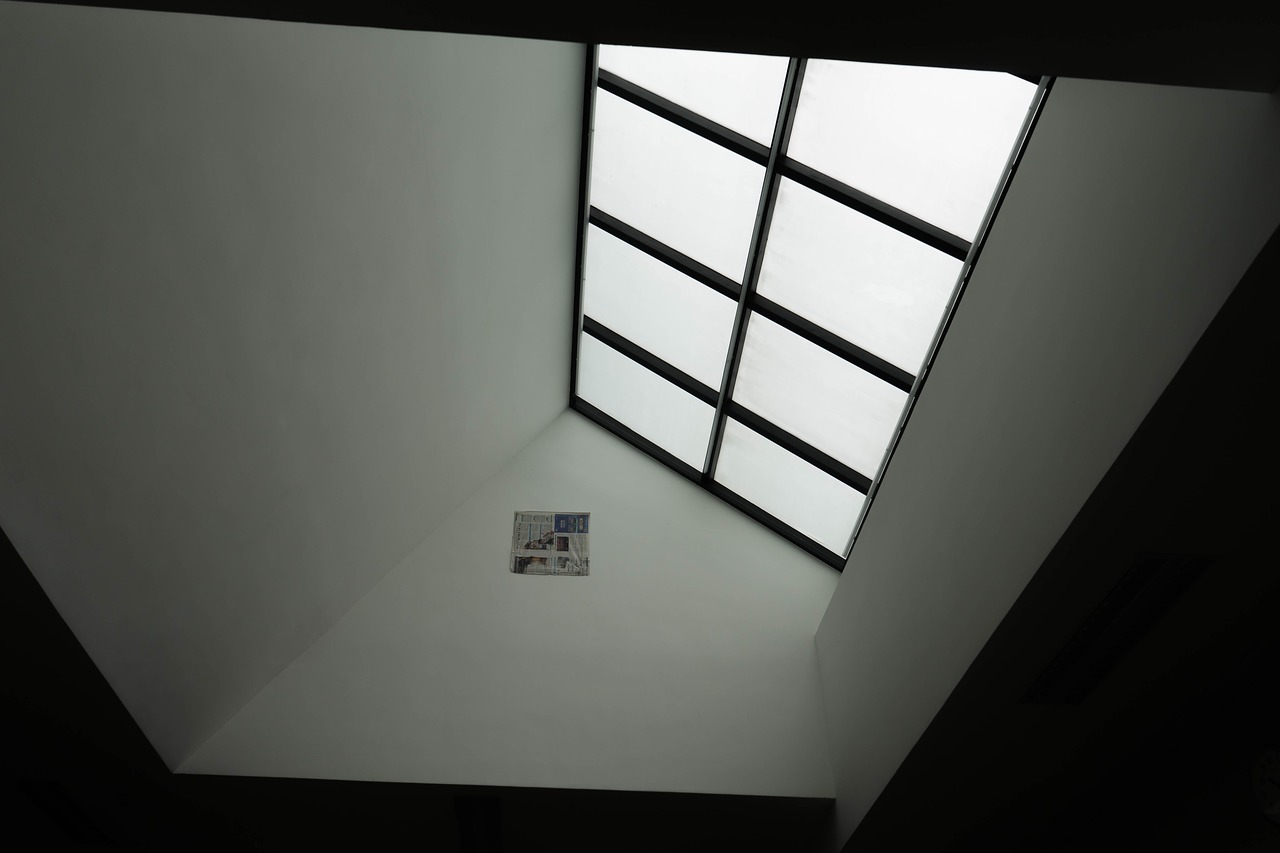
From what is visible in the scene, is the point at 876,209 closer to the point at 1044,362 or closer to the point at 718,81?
the point at 718,81

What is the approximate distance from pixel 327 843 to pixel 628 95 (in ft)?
22.2

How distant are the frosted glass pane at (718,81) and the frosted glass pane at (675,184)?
223mm

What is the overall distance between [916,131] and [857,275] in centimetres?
112

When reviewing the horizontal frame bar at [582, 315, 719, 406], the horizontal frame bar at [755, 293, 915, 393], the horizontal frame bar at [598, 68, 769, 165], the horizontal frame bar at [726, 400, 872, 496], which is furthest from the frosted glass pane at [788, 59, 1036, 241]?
the horizontal frame bar at [582, 315, 719, 406]

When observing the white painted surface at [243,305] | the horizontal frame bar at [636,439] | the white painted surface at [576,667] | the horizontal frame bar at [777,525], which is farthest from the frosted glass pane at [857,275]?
the white painted surface at [576,667]

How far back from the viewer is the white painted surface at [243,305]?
11.8 ft

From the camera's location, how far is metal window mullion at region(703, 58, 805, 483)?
5.67m

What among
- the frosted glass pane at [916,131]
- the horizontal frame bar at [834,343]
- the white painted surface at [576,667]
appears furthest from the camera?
the white painted surface at [576,667]

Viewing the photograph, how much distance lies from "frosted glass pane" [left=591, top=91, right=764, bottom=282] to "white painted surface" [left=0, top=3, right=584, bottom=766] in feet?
1.17

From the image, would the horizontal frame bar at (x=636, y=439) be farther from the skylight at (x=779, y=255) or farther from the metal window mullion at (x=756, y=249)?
the metal window mullion at (x=756, y=249)

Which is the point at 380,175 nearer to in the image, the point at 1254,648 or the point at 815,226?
the point at 815,226

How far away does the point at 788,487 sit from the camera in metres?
7.83

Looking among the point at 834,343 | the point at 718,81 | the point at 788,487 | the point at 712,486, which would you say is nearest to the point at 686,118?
the point at 718,81

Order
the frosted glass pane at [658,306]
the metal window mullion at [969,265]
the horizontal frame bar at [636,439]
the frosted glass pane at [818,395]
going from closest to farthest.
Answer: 1. the metal window mullion at [969,265]
2. the frosted glass pane at [818,395]
3. the frosted glass pane at [658,306]
4. the horizontal frame bar at [636,439]
